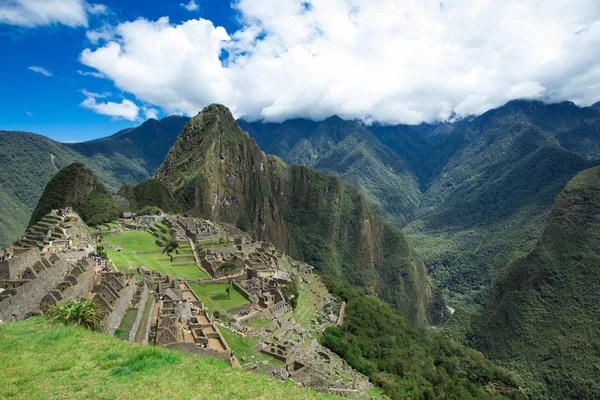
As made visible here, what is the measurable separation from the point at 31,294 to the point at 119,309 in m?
5.41

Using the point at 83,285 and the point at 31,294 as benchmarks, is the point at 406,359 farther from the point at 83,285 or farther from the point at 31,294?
the point at 31,294

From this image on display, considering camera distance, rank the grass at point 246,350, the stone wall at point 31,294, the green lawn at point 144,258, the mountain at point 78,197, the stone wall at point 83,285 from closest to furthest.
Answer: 1. the stone wall at point 31,294
2. the stone wall at point 83,285
3. the grass at point 246,350
4. the green lawn at point 144,258
5. the mountain at point 78,197

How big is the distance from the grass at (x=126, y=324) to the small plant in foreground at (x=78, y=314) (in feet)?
7.94

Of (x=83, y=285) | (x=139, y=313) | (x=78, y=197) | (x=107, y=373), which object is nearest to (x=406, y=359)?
(x=139, y=313)

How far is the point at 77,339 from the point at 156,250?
44.1 metres

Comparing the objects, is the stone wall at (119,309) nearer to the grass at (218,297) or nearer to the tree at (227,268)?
the grass at (218,297)

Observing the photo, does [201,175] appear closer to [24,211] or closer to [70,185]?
[70,185]

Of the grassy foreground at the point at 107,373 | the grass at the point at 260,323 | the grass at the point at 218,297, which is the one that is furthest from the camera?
the grass at the point at 218,297

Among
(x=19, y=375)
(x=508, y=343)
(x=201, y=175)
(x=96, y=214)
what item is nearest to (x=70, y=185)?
(x=96, y=214)

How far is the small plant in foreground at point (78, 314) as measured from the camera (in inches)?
755

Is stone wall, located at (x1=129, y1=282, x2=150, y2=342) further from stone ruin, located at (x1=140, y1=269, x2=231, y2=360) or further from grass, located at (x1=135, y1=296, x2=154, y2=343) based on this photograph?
stone ruin, located at (x1=140, y1=269, x2=231, y2=360)

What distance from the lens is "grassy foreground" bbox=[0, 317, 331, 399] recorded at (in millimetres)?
12672

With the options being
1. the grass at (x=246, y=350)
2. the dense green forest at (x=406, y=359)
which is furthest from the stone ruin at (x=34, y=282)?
the dense green forest at (x=406, y=359)

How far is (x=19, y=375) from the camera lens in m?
13.2
